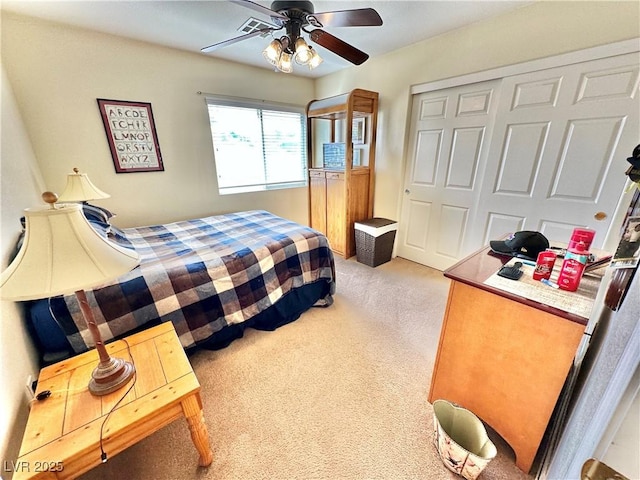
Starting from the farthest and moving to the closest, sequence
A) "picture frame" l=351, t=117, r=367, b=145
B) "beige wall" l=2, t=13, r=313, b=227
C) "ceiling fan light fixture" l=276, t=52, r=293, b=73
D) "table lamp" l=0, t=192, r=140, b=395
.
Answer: "picture frame" l=351, t=117, r=367, b=145 → "beige wall" l=2, t=13, r=313, b=227 → "ceiling fan light fixture" l=276, t=52, r=293, b=73 → "table lamp" l=0, t=192, r=140, b=395

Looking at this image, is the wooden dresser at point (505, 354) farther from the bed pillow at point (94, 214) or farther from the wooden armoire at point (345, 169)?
the bed pillow at point (94, 214)

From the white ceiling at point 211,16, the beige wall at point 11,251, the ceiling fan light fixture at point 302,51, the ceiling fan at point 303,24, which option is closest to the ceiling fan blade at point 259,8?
the ceiling fan at point 303,24

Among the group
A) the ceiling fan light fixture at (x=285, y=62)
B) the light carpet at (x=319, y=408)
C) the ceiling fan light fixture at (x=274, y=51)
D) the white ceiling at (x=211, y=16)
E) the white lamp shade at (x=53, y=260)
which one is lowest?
the light carpet at (x=319, y=408)

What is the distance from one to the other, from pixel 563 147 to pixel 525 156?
24cm

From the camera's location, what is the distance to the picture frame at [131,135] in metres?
2.44

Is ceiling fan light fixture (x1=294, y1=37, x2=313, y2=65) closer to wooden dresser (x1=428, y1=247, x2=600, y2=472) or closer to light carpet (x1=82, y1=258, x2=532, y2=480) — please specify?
wooden dresser (x1=428, y1=247, x2=600, y2=472)

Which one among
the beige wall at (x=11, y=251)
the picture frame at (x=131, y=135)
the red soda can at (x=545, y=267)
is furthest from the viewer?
the picture frame at (x=131, y=135)

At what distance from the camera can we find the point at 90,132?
238 centimetres

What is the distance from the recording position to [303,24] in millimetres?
1581

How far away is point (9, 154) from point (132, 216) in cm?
117

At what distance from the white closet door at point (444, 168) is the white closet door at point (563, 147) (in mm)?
175

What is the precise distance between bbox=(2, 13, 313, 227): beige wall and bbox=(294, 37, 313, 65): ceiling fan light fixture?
182cm

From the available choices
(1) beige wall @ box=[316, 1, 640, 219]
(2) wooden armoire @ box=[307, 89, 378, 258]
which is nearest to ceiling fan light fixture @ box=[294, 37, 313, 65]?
(2) wooden armoire @ box=[307, 89, 378, 258]

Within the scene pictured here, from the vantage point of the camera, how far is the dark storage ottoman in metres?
3.03
